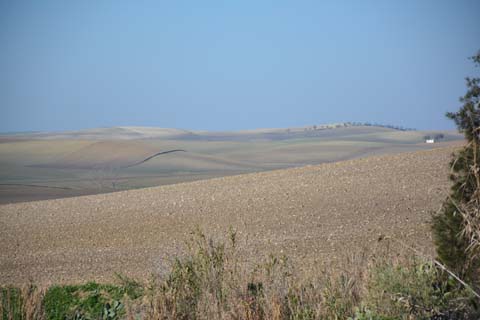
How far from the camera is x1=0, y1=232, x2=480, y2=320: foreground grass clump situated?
699 centimetres

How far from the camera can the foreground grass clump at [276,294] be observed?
699cm

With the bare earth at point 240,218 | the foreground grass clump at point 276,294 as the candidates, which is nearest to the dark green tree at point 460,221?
the foreground grass clump at point 276,294

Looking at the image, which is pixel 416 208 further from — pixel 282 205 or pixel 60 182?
pixel 60 182

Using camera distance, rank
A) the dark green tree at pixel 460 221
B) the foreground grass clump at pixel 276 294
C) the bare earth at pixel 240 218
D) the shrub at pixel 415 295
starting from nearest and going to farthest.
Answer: the shrub at pixel 415 295, the foreground grass clump at pixel 276 294, the dark green tree at pixel 460 221, the bare earth at pixel 240 218

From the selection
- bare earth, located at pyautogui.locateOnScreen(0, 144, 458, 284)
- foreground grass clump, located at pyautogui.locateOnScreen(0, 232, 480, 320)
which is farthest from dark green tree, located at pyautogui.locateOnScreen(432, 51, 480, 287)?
bare earth, located at pyautogui.locateOnScreen(0, 144, 458, 284)

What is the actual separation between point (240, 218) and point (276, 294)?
12065 mm

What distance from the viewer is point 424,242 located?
14.1 metres

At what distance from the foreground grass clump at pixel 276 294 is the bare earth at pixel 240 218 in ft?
11.1

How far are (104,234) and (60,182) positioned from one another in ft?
116

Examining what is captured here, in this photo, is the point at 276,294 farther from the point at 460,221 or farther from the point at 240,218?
the point at 240,218

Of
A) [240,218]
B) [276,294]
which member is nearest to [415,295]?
[276,294]

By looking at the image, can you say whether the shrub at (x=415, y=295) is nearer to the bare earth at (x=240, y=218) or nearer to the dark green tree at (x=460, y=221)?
the dark green tree at (x=460, y=221)

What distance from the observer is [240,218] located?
772 inches

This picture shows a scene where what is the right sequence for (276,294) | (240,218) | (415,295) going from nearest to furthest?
1. (415,295)
2. (276,294)
3. (240,218)
